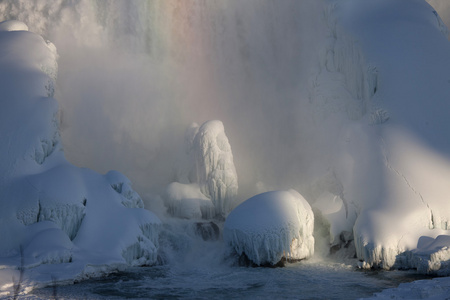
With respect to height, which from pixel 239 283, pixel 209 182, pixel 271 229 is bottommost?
pixel 239 283

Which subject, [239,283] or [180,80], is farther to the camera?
[180,80]

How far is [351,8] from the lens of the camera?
17.8 m

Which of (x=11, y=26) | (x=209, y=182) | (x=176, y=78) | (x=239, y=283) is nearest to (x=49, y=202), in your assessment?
(x=239, y=283)

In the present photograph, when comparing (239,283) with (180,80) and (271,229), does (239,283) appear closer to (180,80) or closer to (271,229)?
(271,229)

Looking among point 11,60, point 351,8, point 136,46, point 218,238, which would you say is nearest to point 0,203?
point 11,60

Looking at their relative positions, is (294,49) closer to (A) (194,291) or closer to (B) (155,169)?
(B) (155,169)

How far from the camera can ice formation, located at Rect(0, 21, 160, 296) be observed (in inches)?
440

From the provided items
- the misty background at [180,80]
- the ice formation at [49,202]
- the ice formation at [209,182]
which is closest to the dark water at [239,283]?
the ice formation at [49,202]

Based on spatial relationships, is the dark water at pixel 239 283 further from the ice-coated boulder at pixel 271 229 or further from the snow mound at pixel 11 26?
the snow mound at pixel 11 26

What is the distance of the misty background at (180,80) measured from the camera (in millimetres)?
20047

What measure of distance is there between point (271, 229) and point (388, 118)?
16.8ft

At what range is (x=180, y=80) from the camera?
22719 mm

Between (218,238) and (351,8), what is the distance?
932 centimetres

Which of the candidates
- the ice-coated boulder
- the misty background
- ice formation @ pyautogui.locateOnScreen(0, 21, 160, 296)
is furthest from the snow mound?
the ice-coated boulder
